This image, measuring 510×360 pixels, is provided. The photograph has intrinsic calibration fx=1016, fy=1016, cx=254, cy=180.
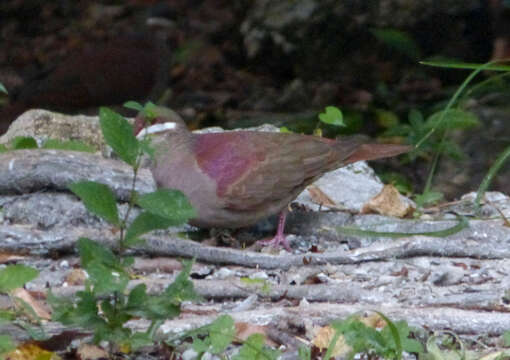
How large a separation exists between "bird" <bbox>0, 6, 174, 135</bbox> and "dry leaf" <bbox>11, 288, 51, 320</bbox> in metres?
6.05

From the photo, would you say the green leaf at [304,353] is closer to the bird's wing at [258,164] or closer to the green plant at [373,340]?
the green plant at [373,340]

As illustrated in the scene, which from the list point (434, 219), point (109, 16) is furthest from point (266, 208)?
point (109, 16)

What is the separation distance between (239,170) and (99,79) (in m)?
5.67

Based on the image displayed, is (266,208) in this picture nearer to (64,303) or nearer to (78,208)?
(78,208)

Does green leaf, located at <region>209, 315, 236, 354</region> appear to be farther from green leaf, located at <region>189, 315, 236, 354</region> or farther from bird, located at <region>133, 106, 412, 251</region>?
bird, located at <region>133, 106, 412, 251</region>

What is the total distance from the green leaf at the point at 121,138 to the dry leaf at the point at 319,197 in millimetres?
2308

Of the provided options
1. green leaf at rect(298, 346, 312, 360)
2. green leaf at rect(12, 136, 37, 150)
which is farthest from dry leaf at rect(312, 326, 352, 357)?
green leaf at rect(12, 136, 37, 150)

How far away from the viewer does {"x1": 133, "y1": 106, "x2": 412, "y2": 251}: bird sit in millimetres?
4484

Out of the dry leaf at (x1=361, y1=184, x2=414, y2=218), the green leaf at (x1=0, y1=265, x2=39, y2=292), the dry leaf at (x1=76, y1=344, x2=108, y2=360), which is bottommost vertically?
the dry leaf at (x1=361, y1=184, x2=414, y2=218)

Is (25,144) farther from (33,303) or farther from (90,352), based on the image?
(90,352)

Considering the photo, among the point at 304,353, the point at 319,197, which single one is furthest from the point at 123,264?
the point at 319,197

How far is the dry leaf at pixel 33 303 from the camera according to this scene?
327 centimetres

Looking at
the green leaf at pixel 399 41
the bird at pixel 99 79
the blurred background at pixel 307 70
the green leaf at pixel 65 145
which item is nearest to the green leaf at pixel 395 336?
the green leaf at pixel 65 145

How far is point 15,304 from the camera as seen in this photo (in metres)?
3.26
